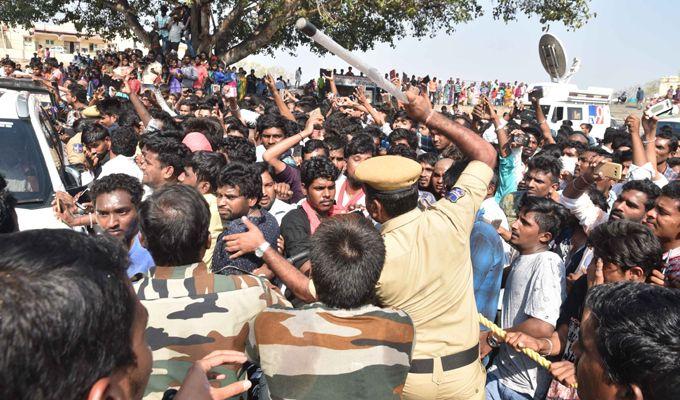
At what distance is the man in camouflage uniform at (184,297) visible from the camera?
6.70 ft

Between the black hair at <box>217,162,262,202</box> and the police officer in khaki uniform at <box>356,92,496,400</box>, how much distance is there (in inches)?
52.8

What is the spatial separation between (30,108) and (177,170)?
5.38 ft

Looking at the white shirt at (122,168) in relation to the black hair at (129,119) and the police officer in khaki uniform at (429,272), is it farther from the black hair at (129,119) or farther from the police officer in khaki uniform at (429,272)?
the police officer in khaki uniform at (429,272)

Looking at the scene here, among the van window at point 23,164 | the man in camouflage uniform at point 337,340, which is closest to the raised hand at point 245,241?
the man in camouflage uniform at point 337,340

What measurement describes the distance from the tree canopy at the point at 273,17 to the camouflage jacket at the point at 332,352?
15071mm

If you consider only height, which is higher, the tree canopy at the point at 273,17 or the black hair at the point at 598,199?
the tree canopy at the point at 273,17

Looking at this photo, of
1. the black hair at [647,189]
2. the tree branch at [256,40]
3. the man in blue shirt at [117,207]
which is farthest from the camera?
the tree branch at [256,40]

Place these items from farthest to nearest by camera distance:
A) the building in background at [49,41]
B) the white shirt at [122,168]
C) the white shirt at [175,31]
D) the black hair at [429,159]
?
the building in background at [49,41] < the white shirt at [175,31] < the black hair at [429,159] < the white shirt at [122,168]

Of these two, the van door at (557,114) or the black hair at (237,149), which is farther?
the van door at (557,114)

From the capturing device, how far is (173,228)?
2.28m

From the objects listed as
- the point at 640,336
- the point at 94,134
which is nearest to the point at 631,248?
the point at 640,336

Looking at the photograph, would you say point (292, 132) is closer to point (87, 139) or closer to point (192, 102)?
point (87, 139)

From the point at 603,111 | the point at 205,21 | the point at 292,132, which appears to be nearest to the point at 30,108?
the point at 292,132

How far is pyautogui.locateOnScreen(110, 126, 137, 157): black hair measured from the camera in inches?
226
